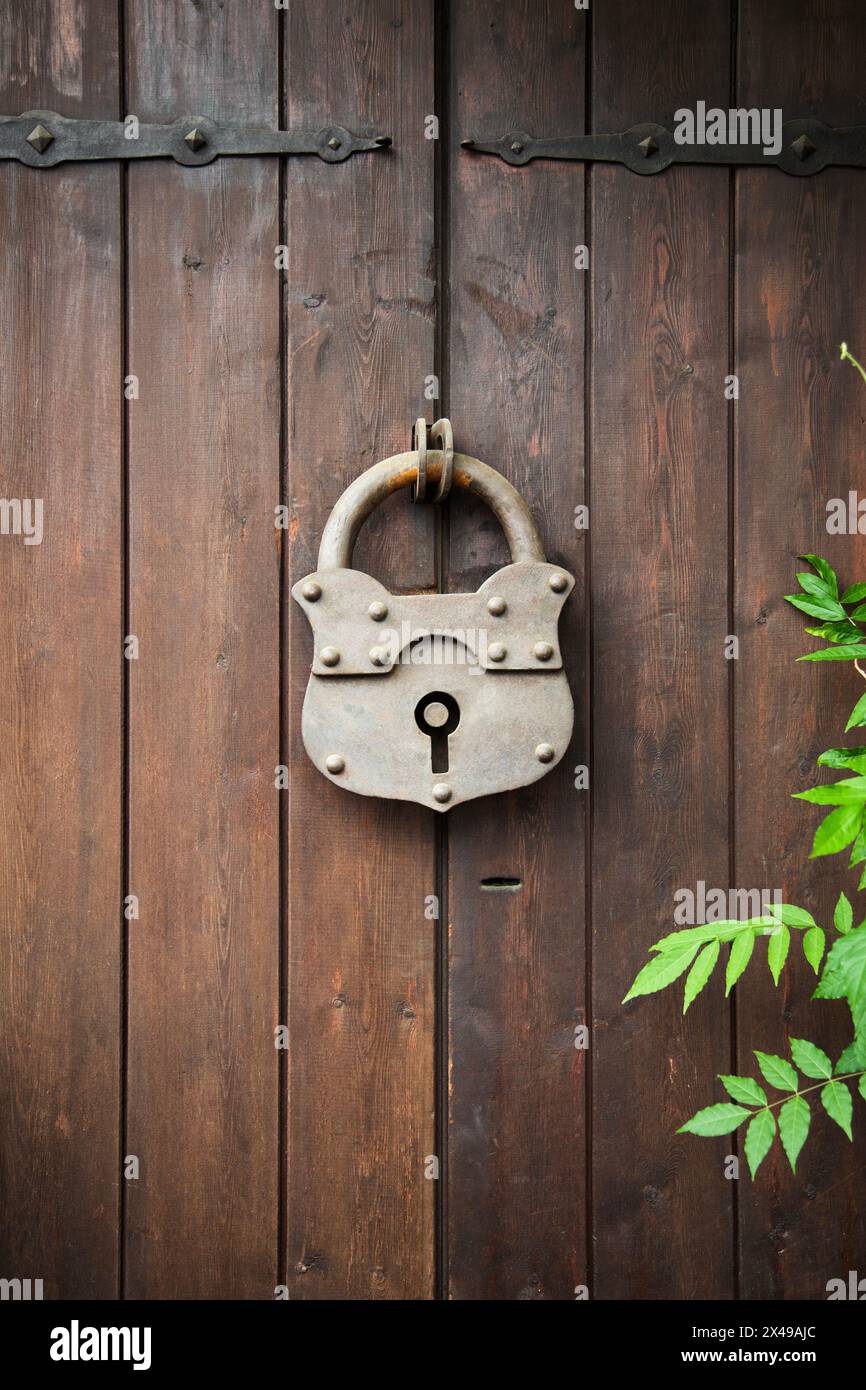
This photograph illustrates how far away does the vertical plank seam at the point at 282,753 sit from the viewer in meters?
1.08

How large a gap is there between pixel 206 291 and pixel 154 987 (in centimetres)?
79

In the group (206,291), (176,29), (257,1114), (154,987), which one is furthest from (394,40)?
(257,1114)

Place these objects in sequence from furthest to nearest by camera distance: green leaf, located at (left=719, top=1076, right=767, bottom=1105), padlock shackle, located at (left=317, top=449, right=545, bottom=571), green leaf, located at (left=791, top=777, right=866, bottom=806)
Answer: padlock shackle, located at (left=317, top=449, right=545, bottom=571) < green leaf, located at (left=719, top=1076, right=767, bottom=1105) < green leaf, located at (left=791, top=777, right=866, bottom=806)

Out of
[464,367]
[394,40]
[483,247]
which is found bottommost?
[464,367]

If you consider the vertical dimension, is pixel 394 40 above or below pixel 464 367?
above

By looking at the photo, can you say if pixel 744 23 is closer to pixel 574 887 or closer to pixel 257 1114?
pixel 574 887

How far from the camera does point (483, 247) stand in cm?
108

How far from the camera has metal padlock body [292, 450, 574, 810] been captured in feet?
3.31

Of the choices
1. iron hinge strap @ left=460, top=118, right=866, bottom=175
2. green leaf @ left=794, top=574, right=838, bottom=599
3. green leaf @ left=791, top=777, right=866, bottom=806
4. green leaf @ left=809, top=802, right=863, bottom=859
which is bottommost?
green leaf @ left=809, top=802, right=863, bottom=859

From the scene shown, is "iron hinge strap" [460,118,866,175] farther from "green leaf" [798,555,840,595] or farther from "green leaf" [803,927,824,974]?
"green leaf" [803,927,824,974]

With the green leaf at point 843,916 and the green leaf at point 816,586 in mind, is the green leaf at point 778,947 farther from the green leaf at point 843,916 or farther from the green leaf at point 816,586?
the green leaf at point 816,586

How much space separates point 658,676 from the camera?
110 centimetres

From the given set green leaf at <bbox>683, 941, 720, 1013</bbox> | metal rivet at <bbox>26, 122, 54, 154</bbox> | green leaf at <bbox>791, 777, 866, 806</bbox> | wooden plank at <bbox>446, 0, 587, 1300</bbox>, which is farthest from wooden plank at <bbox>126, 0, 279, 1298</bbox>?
green leaf at <bbox>791, 777, 866, 806</bbox>

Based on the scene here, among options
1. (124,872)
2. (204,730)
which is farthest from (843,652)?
(124,872)
